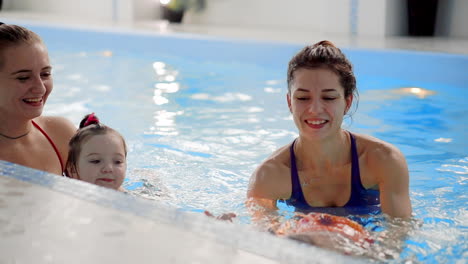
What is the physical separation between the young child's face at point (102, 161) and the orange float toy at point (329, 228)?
0.95 m

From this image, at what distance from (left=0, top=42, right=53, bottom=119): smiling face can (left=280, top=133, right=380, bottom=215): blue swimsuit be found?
1.28m

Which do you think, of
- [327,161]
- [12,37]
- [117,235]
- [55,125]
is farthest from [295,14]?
[117,235]

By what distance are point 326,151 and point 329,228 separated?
31.0 inches

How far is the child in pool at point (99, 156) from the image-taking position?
125 inches

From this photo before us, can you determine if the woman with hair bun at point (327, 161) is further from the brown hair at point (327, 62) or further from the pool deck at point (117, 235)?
the pool deck at point (117, 235)

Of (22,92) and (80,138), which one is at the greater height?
(22,92)

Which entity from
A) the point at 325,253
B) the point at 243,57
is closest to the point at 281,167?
the point at 325,253

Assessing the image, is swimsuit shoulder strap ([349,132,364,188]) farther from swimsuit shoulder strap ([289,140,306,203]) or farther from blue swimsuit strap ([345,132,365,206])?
swimsuit shoulder strap ([289,140,306,203])

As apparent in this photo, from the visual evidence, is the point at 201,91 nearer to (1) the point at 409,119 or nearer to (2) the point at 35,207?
(1) the point at 409,119

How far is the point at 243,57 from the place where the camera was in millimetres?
9164

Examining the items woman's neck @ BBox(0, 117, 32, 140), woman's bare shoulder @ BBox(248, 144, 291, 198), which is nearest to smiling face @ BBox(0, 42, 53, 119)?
woman's neck @ BBox(0, 117, 32, 140)

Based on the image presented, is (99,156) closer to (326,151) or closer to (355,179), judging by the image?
(326,151)

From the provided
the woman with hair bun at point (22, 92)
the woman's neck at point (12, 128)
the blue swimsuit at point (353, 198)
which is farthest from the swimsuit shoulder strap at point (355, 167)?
the woman's neck at point (12, 128)

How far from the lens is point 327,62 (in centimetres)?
297
